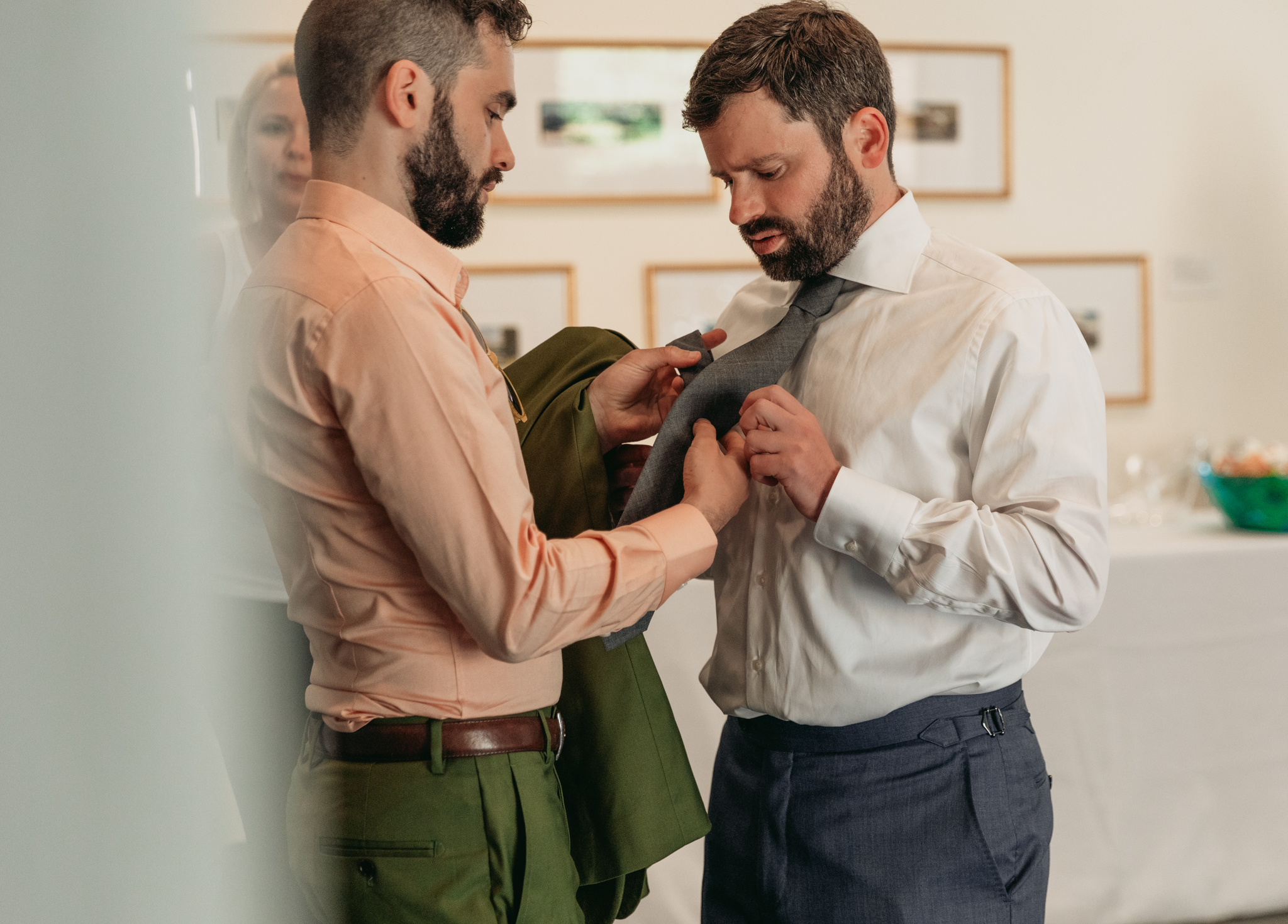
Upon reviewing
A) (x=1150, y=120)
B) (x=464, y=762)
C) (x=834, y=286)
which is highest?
(x=1150, y=120)

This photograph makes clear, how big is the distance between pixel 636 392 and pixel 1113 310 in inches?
94.1

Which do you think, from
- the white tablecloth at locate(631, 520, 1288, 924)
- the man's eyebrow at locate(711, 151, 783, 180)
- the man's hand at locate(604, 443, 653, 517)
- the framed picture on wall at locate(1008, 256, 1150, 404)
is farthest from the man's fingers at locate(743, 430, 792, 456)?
the framed picture on wall at locate(1008, 256, 1150, 404)

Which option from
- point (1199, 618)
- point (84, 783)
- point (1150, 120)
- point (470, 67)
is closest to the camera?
point (84, 783)

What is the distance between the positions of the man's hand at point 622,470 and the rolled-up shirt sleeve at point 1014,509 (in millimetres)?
282

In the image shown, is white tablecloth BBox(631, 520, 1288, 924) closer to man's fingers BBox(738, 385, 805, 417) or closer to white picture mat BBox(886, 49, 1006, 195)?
white picture mat BBox(886, 49, 1006, 195)

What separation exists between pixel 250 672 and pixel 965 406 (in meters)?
0.95

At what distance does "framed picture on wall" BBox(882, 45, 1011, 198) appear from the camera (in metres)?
3.03

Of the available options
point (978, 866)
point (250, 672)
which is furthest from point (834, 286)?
point (250, 672)

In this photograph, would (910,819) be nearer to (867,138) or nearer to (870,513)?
(870,513)

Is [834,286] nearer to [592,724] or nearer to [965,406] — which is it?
[965,406]

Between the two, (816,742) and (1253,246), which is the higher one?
(1253,246)

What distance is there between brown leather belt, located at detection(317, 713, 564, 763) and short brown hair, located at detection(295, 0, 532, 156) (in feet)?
1.73

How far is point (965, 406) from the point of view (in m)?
1.17

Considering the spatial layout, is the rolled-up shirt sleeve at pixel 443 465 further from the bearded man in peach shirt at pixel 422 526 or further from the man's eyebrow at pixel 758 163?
the man's eyebrow at pixel 758 163
